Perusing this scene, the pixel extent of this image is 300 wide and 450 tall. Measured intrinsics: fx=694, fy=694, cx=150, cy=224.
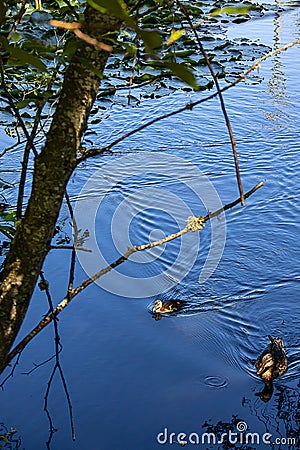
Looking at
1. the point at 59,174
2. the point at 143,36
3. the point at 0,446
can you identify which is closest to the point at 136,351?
the point at 0,446

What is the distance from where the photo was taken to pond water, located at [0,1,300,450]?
201cm

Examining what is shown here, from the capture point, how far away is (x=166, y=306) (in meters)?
2.46

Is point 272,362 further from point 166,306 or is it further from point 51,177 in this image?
point 51,177

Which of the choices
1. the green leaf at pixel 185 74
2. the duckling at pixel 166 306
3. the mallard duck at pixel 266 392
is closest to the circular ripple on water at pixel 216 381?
the mallard duck at pixel 266 392

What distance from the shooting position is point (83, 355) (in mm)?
2262

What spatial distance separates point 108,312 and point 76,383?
42cm

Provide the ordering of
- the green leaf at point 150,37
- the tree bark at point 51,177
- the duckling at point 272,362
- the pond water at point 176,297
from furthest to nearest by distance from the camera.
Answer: the duckling at point 272,362, the pond water at point 176,297, the tree bark at point 51,177, the green leaf at point 150,37

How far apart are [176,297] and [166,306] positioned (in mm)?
138

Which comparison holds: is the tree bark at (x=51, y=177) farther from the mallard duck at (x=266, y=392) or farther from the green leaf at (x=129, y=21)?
the mallard duck at (x=266, y=392)

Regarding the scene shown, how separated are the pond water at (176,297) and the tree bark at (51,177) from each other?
3.96ft

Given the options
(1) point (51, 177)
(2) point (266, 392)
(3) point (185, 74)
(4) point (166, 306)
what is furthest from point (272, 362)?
(3) point (185, 74)

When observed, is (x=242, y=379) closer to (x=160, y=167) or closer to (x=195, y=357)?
(x=195, y=357)

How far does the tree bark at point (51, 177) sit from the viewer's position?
2.42 feet

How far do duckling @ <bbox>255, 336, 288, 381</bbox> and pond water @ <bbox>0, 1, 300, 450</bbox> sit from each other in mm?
32
